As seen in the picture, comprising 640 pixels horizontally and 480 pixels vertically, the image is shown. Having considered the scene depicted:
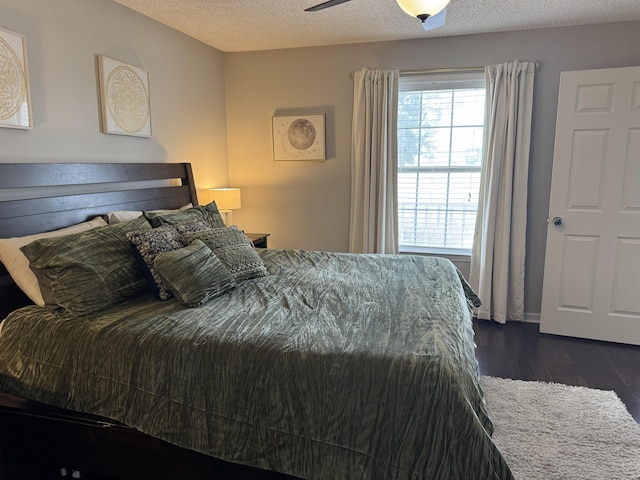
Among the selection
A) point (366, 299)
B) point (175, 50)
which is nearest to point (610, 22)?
point (366, 299)

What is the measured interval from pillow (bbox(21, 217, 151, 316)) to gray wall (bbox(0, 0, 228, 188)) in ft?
2.15

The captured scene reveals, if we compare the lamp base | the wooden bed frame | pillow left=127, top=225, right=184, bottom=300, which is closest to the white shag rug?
the wooden bed frame

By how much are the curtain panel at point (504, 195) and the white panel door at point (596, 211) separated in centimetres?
26

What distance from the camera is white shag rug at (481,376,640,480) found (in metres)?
2.03

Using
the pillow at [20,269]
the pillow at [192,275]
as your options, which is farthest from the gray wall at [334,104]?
the pillow at [20,269]

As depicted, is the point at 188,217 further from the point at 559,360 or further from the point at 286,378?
the point at 559,360

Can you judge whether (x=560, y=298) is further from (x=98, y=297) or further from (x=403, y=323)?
(x=98, y=297)

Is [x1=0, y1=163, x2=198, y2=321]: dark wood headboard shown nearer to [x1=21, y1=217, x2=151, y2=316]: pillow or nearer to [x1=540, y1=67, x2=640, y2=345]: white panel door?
[x1=21, y1=217, x2=151, y2=316]: pillow

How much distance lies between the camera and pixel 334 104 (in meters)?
4.14

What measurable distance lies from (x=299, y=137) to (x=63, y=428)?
312 centimetres

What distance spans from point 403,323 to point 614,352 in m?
2.43

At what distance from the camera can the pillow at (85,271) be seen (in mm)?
1935

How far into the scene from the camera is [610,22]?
342 cm

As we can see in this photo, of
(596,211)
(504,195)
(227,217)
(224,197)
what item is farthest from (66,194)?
(596,211)
